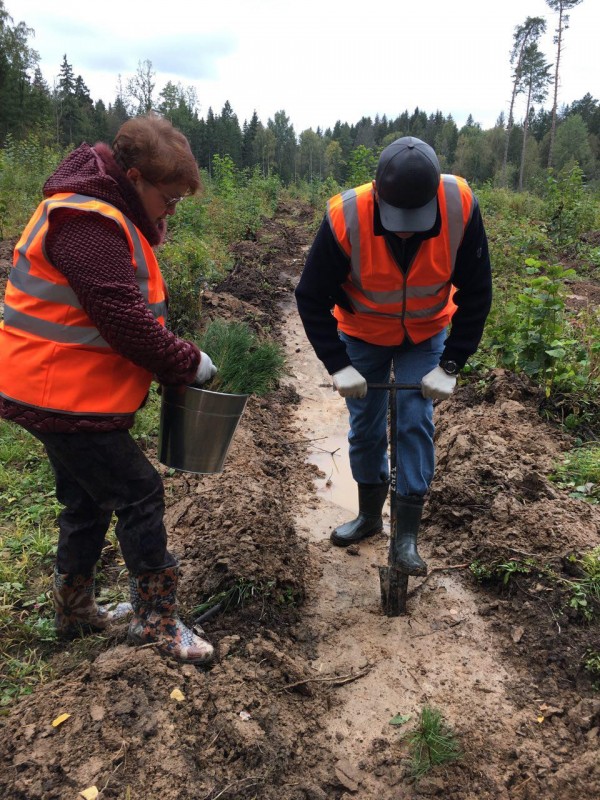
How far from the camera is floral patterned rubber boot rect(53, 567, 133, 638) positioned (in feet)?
7.36

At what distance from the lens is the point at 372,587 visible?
296cm

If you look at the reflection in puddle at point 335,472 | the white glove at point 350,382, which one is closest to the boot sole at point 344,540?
the reflection in puddle at point 335,472

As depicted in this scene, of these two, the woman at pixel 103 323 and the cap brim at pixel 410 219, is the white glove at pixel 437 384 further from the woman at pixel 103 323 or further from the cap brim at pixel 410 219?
the woman at pixel 103 323

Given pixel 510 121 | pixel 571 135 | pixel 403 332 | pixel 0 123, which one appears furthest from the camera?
pixel 571 135

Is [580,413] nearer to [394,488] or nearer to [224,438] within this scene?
[394,488]

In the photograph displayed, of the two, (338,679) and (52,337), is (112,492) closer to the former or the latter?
(52,337)

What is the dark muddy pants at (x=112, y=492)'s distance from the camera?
1.85m

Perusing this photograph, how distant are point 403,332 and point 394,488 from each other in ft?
2.42

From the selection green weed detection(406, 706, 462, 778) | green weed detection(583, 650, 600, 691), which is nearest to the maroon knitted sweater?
green weed detection(406, 706, 462, 778)

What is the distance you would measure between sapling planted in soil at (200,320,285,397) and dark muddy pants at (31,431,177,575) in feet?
1.43

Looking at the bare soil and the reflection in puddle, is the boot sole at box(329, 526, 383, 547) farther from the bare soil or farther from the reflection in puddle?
the reflection in puddle

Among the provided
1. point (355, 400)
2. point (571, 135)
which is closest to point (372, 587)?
point (355, 400)

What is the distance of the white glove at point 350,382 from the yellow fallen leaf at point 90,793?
1.69 meters

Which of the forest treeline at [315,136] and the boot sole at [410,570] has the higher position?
the forest treeline at [315,136]
